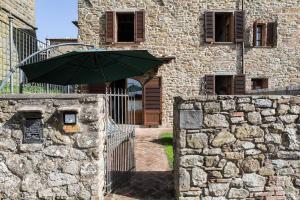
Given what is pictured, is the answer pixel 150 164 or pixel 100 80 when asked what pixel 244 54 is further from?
pixel 100 80

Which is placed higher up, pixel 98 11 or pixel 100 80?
pixel 98 11

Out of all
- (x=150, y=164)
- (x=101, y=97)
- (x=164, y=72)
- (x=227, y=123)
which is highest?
(x=164, y=72)

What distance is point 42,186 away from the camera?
451cm

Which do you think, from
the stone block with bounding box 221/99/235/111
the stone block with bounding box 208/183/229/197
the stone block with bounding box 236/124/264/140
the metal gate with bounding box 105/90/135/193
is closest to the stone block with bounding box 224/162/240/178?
the stone block with bounding box 208/183/229/197

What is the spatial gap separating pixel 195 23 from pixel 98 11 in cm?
440

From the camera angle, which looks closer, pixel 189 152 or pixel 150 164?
pixel 189 152

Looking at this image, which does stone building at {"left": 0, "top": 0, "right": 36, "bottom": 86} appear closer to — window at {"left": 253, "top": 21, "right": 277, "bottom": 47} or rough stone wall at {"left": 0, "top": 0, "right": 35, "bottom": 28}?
rough stone wall at {"left": 0, "top": 0, "right": 35, "bottom": 28}

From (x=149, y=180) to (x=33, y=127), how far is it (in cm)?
246

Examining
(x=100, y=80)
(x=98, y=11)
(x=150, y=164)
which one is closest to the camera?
(x=100, y=80)

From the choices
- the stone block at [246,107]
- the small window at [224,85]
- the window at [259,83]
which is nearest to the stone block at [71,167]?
the stone block at [246,107]

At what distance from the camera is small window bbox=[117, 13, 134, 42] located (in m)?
14.8

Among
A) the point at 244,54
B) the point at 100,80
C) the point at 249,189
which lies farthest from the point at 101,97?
the point at 244,54

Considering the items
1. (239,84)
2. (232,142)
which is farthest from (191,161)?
(239,84)

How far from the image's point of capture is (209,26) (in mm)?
13734
